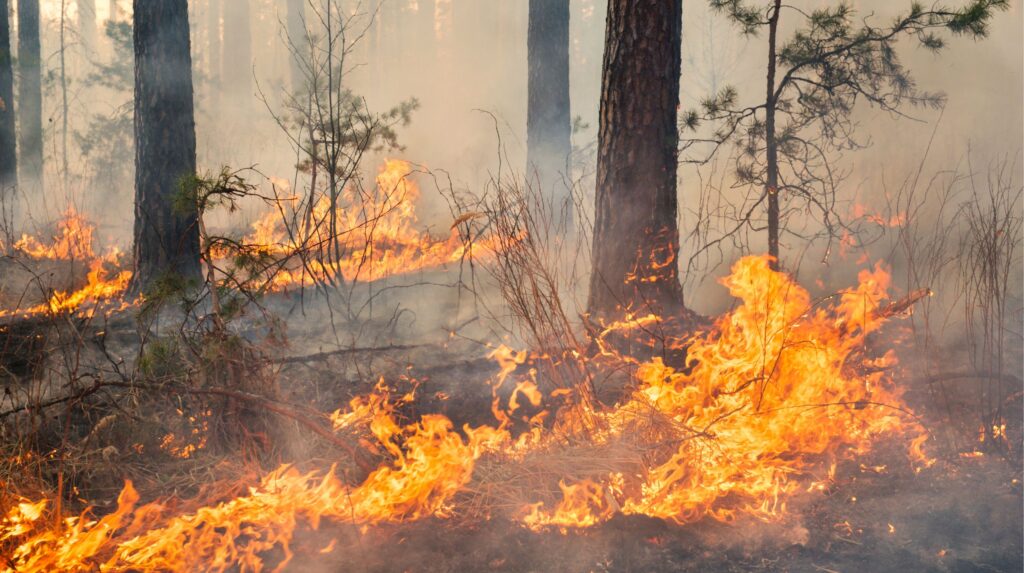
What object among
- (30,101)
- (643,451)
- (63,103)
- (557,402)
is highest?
(63,103)

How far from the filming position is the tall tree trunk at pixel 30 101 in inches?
601

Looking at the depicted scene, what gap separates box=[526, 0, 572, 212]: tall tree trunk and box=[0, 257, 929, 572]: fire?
17.1 ft

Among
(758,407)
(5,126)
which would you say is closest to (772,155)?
(758,407)

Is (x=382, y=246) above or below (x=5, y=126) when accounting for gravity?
below

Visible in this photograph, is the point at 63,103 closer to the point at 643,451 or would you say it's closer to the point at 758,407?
the point at 643,451

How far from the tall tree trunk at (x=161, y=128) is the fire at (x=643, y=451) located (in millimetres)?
4080

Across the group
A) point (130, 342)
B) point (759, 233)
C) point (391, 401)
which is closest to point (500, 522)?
point (391, 401)

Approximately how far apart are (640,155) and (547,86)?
5.01 metres

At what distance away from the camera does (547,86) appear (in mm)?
9891

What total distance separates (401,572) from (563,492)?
39.2 inches

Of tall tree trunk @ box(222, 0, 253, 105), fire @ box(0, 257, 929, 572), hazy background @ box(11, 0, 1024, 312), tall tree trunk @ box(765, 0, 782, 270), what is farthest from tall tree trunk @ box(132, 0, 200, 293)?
tall tree trunk @ box(222, 0, 253, 105)

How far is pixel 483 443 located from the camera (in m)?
4.36

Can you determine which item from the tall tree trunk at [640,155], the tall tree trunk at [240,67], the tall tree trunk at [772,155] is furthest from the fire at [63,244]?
the tall tree trunk at [240,67]

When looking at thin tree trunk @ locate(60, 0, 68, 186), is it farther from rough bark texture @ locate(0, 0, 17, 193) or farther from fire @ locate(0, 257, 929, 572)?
fire @ locate(0, 257, 929, 572)
